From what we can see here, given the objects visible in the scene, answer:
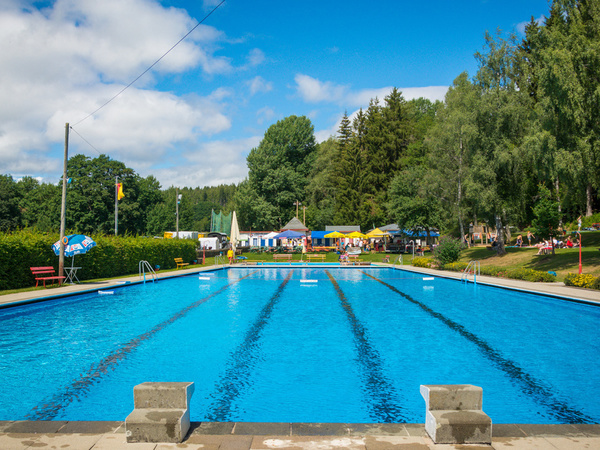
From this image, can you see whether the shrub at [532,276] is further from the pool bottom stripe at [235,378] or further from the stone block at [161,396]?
the stone block at [161,396]

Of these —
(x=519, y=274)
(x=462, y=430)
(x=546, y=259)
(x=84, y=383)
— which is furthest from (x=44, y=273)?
(x=546, y=259)

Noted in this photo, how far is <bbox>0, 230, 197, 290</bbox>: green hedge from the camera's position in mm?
16125

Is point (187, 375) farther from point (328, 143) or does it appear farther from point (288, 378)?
point (328, 143)

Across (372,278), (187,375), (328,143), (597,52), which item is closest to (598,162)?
(597,52)

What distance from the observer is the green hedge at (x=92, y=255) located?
16125 millimetres

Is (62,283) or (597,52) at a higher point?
(597,52)

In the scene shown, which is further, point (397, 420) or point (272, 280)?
point (272, 280)

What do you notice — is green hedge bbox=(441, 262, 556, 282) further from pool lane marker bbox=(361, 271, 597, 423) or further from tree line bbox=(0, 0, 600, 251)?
pool lane marker bbox=(361, 271, 597, 423)

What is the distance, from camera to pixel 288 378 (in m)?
7.04

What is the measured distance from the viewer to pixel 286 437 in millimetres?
3797

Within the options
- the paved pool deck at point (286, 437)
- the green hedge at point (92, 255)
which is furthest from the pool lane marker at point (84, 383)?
the green hedge at point (92, 255)

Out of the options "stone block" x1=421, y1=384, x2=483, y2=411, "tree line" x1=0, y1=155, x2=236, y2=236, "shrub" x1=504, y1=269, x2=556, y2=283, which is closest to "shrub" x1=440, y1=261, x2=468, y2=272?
"shrub" x1=504, y1=269, x2=556, y2=283

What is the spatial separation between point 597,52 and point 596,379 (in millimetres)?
20382

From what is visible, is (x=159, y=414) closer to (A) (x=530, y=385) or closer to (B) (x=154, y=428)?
(B) (x=154, y=428)
